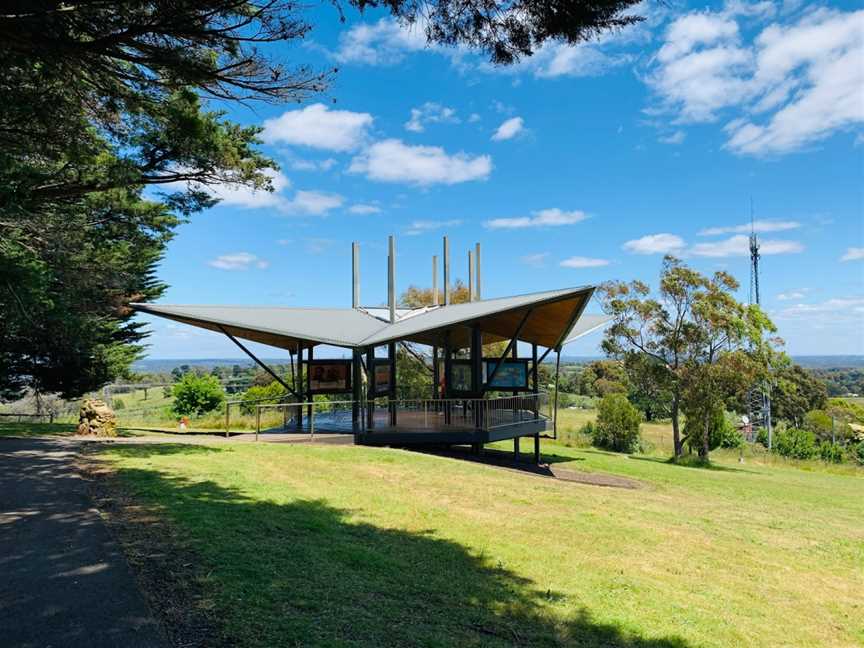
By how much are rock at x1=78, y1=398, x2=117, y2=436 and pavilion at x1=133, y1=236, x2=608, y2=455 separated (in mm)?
2824

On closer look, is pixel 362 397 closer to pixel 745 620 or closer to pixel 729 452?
pixel 745 620

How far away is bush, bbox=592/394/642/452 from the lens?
1097 inches

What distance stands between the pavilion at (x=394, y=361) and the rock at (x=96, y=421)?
282cm

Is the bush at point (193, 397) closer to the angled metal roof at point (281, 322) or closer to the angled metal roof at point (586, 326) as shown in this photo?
the angled metal roof at point (281, 322)

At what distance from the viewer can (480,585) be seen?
199 inches

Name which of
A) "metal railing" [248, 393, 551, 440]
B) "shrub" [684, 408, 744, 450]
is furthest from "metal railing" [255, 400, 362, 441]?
"shrub" [684, 408, 744, 450]

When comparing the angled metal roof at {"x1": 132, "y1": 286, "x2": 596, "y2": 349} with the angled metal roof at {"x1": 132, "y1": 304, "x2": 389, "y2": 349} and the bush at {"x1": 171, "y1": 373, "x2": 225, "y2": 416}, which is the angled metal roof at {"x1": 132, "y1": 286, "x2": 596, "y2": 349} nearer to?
the angled metal roof at {"x1": 132, "y1": 304, "x2": 389, "y2": 349}

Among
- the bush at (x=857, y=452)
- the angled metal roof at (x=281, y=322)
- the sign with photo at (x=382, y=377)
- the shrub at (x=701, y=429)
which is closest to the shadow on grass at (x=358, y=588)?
the angled metal roof at (x=281, y=322)

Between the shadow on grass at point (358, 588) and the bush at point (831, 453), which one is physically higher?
the shadow on grass at point (358, 588)

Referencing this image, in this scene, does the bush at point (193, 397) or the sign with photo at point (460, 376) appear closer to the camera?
the sign with photo at point (460, 376)

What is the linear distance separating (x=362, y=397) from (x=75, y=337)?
32.3 ft

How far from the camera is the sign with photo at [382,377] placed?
1622cm

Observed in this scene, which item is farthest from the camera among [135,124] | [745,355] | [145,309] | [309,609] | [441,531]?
[745,355]

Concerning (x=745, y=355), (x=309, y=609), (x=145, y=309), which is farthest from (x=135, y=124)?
(x=745, y=355)
